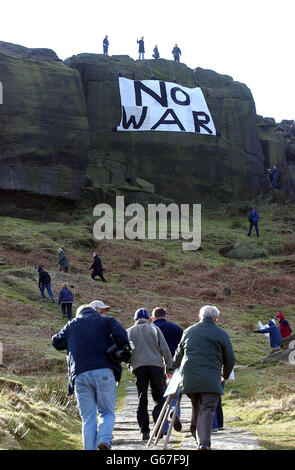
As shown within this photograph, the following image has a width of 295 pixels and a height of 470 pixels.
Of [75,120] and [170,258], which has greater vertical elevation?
[75,120]

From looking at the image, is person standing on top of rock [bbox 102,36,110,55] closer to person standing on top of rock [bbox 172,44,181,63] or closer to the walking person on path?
person standing on top of rock [bbox 172,44,181,63]

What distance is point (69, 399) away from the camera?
13.4m

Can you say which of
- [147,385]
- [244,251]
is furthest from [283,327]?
[244,251]

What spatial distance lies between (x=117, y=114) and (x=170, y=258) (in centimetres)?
1599

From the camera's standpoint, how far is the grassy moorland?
37.6ft

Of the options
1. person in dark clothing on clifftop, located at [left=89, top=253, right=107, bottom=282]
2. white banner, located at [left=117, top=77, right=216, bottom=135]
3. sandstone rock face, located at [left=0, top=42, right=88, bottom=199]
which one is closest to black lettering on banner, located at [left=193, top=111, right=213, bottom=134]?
white banner, located at [left=117, top=77, right=216, bottom=135]

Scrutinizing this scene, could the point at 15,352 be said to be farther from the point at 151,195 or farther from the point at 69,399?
the point at 151,195

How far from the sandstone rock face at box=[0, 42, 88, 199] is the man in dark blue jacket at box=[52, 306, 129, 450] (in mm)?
35821

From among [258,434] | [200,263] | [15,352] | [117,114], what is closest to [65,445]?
[258,434]

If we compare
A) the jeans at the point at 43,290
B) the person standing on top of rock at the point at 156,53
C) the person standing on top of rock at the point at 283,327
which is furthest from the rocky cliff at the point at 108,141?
the person standing on top of rock at the point at 283,327

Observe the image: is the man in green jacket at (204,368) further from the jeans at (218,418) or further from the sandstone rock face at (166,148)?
the sandstone rock face at (166,148)

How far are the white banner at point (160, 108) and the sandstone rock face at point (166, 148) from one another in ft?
4.38

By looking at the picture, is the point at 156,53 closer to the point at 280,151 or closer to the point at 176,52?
the point at 176,52

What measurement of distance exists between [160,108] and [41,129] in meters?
8.16
